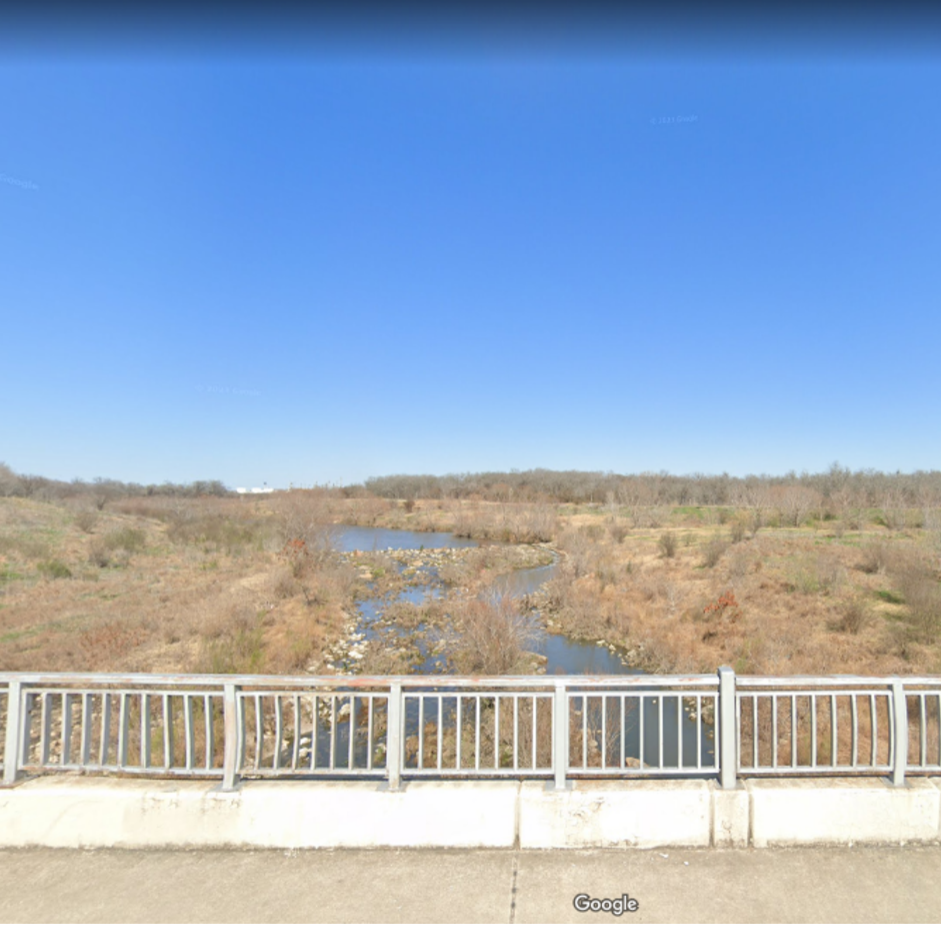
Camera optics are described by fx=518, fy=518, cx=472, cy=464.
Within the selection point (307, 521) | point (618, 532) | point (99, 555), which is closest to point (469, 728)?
point (307, 521)

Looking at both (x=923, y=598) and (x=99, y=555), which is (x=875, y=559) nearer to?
(x=923, y=598)

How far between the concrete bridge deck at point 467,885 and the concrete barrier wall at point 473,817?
0.09 meters

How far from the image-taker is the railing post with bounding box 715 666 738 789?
409cm

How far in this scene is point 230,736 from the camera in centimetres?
416

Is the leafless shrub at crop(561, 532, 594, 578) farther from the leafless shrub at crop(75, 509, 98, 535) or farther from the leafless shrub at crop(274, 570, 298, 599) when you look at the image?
the leafless shrub at crop(75, 509, 98, 535)

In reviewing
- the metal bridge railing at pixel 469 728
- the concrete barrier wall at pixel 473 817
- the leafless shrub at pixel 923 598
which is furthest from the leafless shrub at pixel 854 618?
the concrete barrier wall at pixel 473 817

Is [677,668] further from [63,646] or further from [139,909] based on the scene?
[63,646]

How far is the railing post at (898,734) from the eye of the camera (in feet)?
13.6

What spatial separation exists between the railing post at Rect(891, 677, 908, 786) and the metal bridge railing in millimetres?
11

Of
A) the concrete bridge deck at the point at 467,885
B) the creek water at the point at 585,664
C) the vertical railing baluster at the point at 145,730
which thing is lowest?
the creek water at the point at 585,664

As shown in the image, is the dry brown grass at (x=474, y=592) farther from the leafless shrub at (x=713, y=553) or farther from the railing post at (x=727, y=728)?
the railing post at (x=727, y=728)

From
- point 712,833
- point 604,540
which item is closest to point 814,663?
point 712,833

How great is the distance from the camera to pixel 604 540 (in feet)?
114

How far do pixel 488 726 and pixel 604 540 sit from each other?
1013 inches
